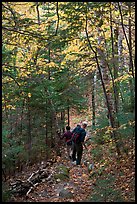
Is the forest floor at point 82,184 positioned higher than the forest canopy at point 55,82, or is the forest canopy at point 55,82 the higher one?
the forest canopy at point 55,82

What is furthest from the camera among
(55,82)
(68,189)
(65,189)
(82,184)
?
(55,82)

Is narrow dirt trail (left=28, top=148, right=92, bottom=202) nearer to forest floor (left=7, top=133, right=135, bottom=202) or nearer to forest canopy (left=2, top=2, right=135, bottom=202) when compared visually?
forest floor (left=7, top=133, right=135, bottom=202)

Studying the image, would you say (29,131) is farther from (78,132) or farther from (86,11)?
(86,11)

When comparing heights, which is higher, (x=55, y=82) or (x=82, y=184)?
(x=55, y=82)

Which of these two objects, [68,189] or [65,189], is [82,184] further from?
[65,189]

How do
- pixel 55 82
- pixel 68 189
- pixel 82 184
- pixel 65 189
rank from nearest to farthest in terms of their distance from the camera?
pixel 65 189
pixel 68 189
pixel 82 184
pixel 55 82

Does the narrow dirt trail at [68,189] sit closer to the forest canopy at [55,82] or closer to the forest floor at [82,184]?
the forest floor at [82,184]

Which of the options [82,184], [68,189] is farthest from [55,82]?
[68,189]

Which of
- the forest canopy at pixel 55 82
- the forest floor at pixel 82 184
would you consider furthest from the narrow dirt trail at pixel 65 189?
the forest canopy at pixel 55 82

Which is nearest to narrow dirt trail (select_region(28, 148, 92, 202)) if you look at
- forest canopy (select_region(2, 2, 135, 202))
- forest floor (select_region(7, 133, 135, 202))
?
forest floor (select_region(7, 133, 135, 202))

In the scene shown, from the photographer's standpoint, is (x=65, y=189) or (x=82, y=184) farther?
(x=82, y=184)

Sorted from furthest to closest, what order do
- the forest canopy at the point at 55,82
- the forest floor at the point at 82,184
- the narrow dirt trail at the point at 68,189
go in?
the forest canopy at the point at 55,82, the narrow dirt trail at the point at 68,189, the forest floor at the point at 82,184

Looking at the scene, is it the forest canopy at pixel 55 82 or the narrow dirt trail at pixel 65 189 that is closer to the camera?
the narrow dirt trail at pixel 65 189

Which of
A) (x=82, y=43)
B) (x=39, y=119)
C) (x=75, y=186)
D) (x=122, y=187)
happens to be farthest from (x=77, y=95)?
(x=122, y=187)
